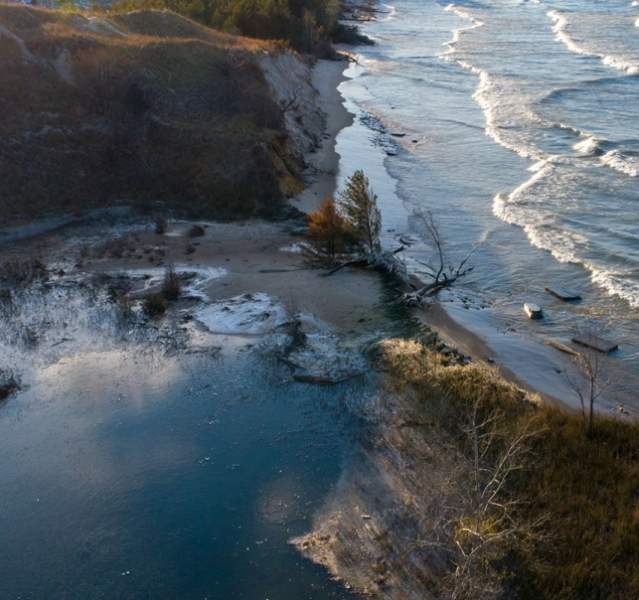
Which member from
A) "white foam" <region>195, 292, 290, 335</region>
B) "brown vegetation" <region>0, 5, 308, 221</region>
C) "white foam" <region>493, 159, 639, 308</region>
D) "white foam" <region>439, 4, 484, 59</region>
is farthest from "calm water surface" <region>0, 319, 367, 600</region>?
"white foam" <region>439, 4, 484, 59</region>

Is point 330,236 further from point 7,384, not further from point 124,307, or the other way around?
point 7,384

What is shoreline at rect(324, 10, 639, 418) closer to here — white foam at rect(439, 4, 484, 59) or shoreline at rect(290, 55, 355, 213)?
shoreline at rect(290, 55, 355, 213)

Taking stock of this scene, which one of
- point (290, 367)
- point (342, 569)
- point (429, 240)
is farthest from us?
point (429, 240)

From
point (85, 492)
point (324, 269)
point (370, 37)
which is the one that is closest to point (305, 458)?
point (85, 492)

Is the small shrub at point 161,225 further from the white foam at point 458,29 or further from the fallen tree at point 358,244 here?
the white foam at point 458,29

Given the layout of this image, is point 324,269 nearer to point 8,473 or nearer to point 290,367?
point 290,367

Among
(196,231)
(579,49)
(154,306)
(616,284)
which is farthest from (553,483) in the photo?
(579,49)

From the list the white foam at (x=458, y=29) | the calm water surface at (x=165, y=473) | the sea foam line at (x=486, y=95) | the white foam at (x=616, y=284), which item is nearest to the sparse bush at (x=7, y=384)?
the calm water surface at (x=165, y=473)
